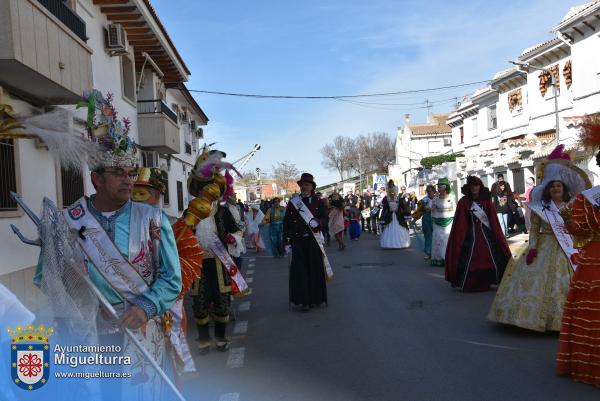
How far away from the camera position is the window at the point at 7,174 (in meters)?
8.78

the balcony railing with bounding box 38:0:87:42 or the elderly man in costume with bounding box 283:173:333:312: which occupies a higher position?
the balcony railing with bounding box 38:0:87:42

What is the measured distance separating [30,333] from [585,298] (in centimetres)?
423

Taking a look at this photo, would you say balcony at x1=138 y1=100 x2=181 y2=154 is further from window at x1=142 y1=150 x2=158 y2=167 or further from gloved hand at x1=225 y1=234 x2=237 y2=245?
gloved hand at x1=225 y1=234 x2=237 y2=245

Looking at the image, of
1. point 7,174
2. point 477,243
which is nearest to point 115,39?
point 7,174

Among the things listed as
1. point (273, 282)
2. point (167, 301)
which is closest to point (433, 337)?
point (167, 301)

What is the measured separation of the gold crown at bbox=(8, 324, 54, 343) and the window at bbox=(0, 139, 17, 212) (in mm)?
7161

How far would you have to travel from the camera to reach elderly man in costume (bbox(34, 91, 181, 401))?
110 inches

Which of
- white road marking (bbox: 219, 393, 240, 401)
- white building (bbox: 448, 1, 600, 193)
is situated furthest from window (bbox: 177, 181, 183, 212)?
white road marking (bbox: 219, 393, 240, 401)

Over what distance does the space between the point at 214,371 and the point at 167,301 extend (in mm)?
3084

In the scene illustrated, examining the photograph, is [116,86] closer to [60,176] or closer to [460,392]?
[60,176]

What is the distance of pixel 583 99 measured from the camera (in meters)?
24.4

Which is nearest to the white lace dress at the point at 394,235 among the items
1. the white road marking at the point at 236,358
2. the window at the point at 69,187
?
the window at the point at 69,187

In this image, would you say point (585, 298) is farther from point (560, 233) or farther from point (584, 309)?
point (560, 233)

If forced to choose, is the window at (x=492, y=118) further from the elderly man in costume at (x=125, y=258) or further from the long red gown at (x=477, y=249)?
the elderly man in costume at (x=125, y=258)
